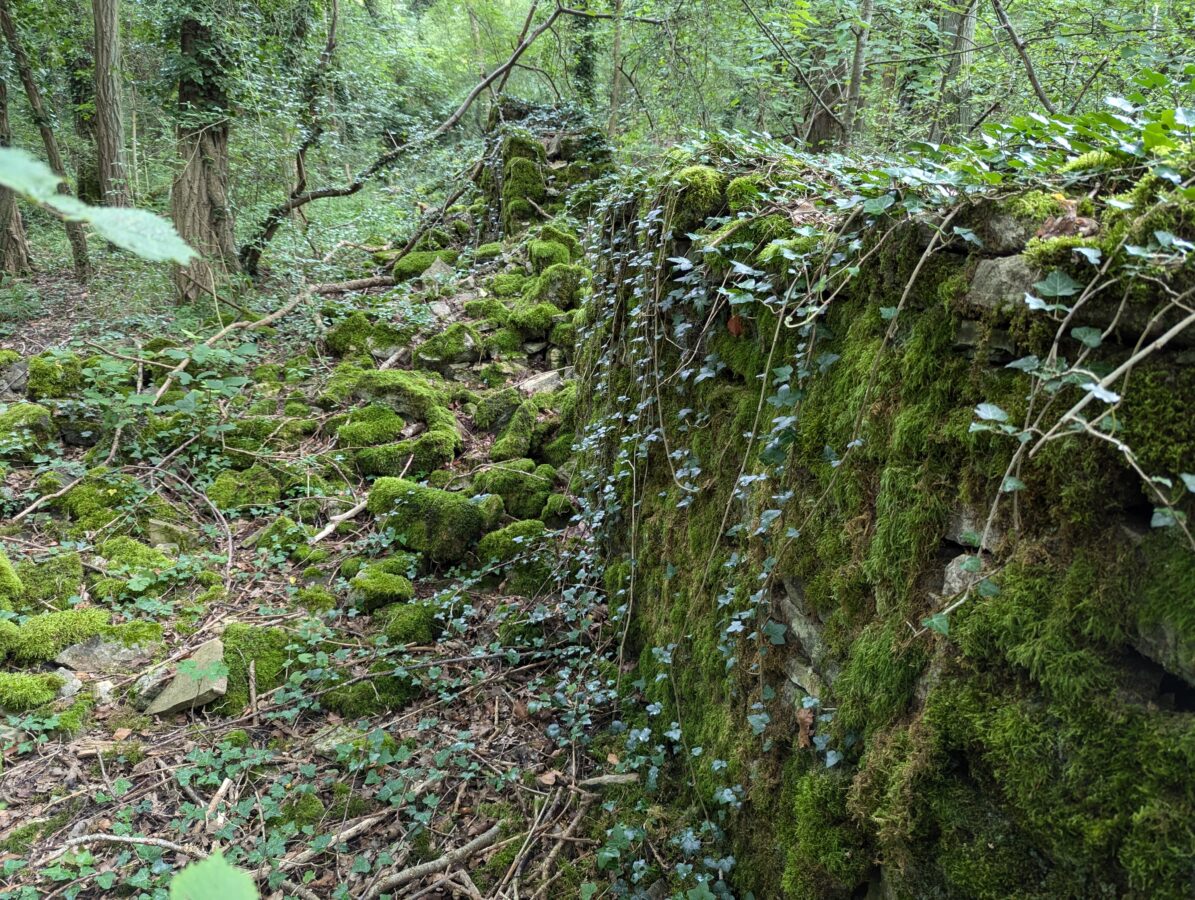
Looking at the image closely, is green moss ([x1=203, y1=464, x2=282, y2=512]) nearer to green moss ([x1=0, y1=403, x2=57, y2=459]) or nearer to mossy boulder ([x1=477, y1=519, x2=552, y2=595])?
green moss ([x1=0, y1=403, x2=57, y2=459])

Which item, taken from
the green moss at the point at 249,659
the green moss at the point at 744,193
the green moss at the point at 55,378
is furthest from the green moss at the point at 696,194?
the green moss at the point at 55,378

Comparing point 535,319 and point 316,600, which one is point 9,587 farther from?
point 535,319

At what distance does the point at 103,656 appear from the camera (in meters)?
3.85

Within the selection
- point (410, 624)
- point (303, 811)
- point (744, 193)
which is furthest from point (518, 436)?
point (303, 811)

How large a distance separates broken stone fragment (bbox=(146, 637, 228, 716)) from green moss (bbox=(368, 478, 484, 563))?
1443mm

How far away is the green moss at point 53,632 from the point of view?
372 centimetres

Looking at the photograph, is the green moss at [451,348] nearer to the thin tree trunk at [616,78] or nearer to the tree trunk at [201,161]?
the tree trunk at [201,161]

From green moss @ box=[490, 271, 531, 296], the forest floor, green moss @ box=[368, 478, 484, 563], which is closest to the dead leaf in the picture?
the forest floor

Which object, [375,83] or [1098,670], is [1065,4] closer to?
[1098,670]

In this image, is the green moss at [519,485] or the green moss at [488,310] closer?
the green moss at [519,485]

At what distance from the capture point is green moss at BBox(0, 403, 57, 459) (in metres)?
5.20

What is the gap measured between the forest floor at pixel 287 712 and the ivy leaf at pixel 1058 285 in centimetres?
258

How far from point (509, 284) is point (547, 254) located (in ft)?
1.95

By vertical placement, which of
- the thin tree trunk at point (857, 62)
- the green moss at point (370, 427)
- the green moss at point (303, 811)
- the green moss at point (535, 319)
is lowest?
the green moss at point (303, 811)
